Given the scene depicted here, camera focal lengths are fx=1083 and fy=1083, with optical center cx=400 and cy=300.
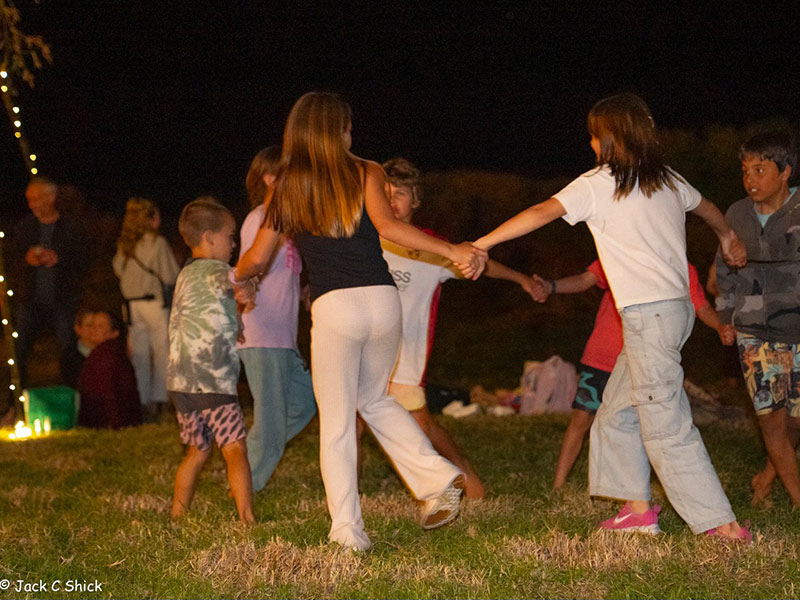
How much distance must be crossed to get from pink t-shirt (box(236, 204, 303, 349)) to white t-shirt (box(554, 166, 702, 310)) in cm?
194

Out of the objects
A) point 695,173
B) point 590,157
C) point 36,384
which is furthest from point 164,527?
point 590,157

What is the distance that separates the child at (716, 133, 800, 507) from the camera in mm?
5648

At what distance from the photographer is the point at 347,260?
4.67 m

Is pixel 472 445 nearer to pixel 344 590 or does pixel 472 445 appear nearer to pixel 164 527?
pixel 164 527

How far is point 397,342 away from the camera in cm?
479

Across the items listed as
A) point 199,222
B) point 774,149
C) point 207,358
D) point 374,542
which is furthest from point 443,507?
point 774,149

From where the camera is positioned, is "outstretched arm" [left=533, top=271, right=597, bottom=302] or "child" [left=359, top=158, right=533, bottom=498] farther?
"outstretched arm" [left=533, top=271, right=597, bottom=302]

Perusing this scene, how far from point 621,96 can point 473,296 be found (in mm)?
13460

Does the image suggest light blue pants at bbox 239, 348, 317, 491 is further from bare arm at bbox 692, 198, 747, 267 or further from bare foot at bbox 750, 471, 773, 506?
bare foot at bbox 750, 471, 773, 506

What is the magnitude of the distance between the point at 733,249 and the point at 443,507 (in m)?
1.88

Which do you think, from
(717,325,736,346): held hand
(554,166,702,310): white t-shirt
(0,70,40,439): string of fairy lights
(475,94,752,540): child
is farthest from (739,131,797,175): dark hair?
(0,70,40,439): string of fairy lights

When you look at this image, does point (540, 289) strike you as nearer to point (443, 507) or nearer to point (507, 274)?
point (507, 274)

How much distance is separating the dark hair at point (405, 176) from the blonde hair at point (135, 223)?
4.62 metres

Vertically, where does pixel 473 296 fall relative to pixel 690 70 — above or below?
below
